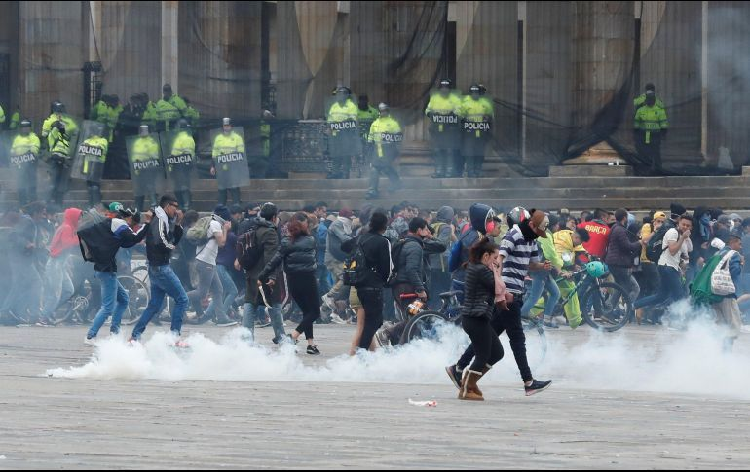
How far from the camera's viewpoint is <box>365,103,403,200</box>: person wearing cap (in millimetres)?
31469

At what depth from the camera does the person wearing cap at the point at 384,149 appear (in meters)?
31.5

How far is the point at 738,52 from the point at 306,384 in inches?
832

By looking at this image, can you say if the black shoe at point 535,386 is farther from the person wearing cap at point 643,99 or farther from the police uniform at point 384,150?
the person wearing cap at point 643,99

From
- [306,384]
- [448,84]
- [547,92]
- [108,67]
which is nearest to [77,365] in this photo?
[306,384]

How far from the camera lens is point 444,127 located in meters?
32.5

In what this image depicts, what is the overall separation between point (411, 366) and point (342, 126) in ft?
52.8

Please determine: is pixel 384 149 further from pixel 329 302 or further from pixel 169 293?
pixel 169 293

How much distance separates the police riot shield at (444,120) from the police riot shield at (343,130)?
4.48 ft

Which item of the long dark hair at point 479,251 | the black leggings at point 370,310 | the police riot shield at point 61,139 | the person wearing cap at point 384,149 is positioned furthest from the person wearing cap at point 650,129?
the long dark hair at point 479,251

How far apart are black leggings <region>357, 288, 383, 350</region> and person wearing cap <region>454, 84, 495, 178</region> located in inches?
580

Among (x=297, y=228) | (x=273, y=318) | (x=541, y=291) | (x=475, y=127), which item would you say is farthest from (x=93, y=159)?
(x=297, y=228)

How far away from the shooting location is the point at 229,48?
132ft

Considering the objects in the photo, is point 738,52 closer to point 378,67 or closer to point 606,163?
point 606,163

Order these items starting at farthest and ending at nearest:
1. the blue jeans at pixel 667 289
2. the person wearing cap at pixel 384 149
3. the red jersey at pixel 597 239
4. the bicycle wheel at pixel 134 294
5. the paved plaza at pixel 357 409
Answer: the person wearing cap at pixel 384 149
the red jersey at pixel 597 239
the bicycle wheel at pixel 134 294
the blue jeans at pixel 667 289
the paved plaza at pixel 357 409
